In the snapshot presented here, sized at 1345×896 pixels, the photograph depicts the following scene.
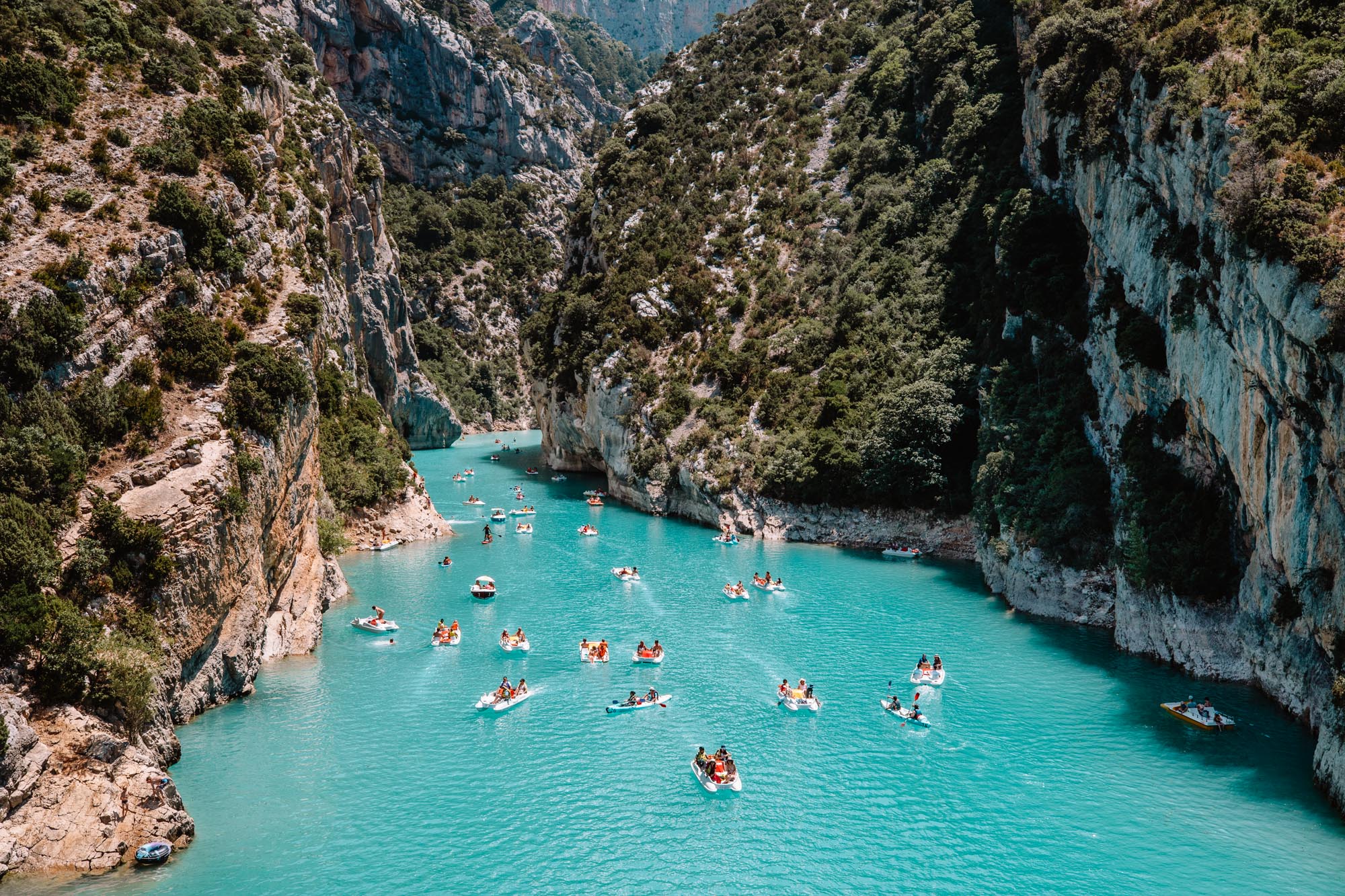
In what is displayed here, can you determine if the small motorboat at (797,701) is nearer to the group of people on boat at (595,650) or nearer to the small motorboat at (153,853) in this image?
the group of people on boat at (595,650)

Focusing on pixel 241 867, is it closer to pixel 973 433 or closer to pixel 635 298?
pixel 973 433

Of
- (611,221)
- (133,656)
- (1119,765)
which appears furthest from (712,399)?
(133,656)

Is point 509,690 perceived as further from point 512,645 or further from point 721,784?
point 721,784

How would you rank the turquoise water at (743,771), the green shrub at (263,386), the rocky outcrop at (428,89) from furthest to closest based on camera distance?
the rocky outcrop at (428,89) → the green shrub at (263,386) → the turquoise water at (743,771)

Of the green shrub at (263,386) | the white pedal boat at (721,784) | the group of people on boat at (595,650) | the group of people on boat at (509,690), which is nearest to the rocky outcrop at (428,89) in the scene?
the green shrub at (263,386)

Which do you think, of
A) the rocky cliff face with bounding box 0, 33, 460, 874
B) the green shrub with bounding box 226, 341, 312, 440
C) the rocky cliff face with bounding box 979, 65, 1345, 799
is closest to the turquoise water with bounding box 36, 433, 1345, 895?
the rocky cliff face with bounding box 0, 33, 460, 874
